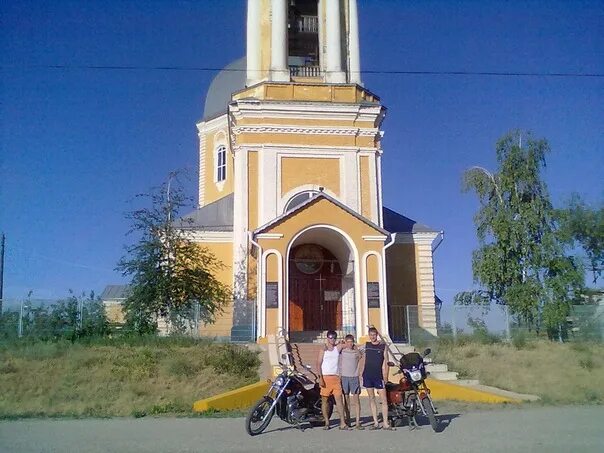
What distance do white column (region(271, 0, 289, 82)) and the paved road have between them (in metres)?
16.0

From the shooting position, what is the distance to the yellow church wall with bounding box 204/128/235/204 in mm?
32688

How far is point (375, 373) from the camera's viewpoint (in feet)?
32.0

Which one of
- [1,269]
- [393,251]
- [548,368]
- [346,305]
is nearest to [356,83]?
[393,251]

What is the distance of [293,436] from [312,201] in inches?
464

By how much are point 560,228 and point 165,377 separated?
60.1 ft

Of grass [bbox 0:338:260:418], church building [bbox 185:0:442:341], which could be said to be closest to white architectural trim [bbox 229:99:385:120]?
church building [bbox 185:0:442:341]

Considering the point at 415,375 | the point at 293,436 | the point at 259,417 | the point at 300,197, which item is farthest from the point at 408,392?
the point at 300,197

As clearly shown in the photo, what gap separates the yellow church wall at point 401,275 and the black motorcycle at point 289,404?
14.3 meters

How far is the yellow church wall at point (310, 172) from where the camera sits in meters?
22.9

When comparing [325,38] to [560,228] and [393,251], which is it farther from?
[560,228]

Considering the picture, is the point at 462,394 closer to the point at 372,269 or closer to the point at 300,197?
the point at 372,269

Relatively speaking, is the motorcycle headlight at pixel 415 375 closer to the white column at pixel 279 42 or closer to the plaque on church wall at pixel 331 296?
the plaque on church wall at pixel 331 296

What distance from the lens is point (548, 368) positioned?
16906 mm

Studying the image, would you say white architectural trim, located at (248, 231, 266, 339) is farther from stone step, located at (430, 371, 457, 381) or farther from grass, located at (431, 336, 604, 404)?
stone step, located at (430, 371, 457, 381)
